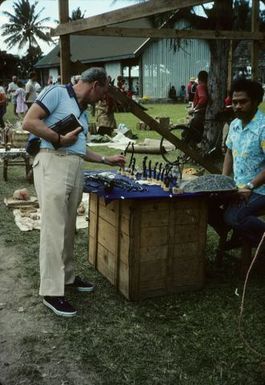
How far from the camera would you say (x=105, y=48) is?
40375 millimetres

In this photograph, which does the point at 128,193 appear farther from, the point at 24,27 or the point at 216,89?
the point at 24,27

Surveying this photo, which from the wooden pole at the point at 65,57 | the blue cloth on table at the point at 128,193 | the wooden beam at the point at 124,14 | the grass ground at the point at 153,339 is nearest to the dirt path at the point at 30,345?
the grass ground at the point at 153,339

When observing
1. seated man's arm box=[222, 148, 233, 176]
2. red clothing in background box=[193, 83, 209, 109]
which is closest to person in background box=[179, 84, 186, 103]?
red clothing in background box=[193, 83, 209, 109]

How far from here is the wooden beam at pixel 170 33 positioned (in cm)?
596

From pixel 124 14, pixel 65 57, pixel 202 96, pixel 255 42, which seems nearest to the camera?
pixel 124 14

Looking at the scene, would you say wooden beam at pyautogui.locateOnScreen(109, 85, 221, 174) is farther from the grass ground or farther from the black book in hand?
the grass ground

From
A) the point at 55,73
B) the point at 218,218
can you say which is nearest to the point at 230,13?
the point at 218,218

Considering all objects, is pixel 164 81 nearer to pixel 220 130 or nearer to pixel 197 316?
pixel 220 130

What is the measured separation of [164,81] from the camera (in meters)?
37.7

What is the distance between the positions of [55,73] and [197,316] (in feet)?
149

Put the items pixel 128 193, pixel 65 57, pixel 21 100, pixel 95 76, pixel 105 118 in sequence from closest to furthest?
1. pixel 95 76
2. pixel 128 193
3. pixel 65 57
4. pixel 105 118
5. pixel 21 100

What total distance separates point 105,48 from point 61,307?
38.7 m

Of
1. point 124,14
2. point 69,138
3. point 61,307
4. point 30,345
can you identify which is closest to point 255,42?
point 124,14

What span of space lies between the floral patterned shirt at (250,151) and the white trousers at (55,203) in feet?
4.80
